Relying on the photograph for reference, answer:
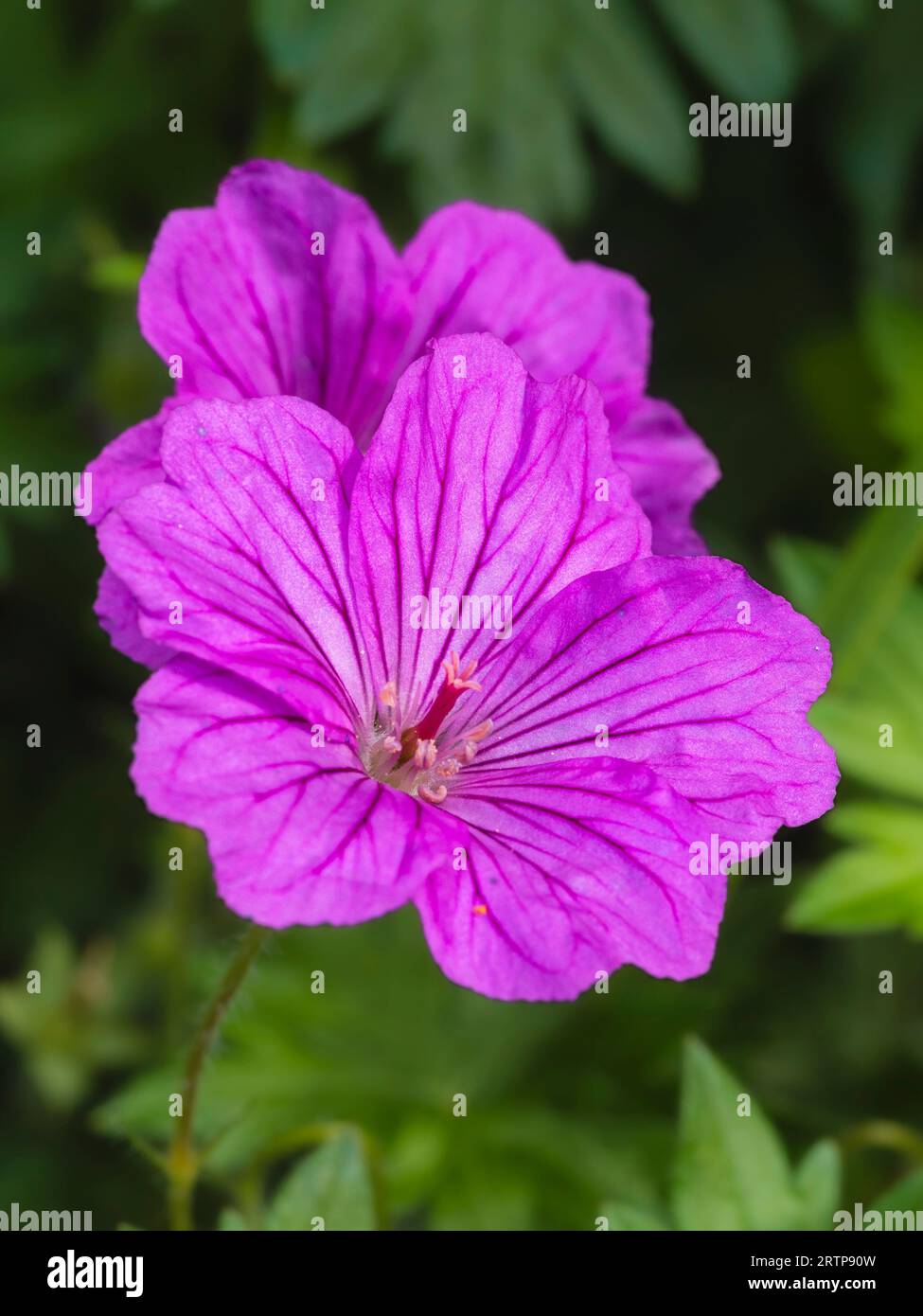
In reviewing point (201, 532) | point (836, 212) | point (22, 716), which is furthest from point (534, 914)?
point (836, 212)

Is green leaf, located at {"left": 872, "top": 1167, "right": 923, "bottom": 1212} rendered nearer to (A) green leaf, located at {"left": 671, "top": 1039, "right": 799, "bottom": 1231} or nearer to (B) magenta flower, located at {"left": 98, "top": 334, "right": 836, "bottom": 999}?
(A) green leaf, located at {"left": 671, "top": 1039, "right": 799, "bottom": 1231}

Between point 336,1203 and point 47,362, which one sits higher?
point 47,362

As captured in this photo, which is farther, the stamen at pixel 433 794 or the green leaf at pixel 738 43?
the green leaf at pixel 738 43

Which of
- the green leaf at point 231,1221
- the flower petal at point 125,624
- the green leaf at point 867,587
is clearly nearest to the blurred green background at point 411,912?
the green leaf at point 867,587

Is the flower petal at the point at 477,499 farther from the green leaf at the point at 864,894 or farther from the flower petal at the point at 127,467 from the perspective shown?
the green leaf at the point at 864,894

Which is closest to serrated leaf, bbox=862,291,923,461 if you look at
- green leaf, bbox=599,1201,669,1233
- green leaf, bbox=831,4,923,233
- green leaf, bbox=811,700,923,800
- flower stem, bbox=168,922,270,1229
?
green leaf, bbox=831,4,923,233

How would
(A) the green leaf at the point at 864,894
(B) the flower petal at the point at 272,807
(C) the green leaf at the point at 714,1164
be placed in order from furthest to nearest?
1. (A) the green leaf at the point at 864,894
2. (C) the green leaf at the point at 714,1164
3. (B) the flower petal at the point at 272,807
